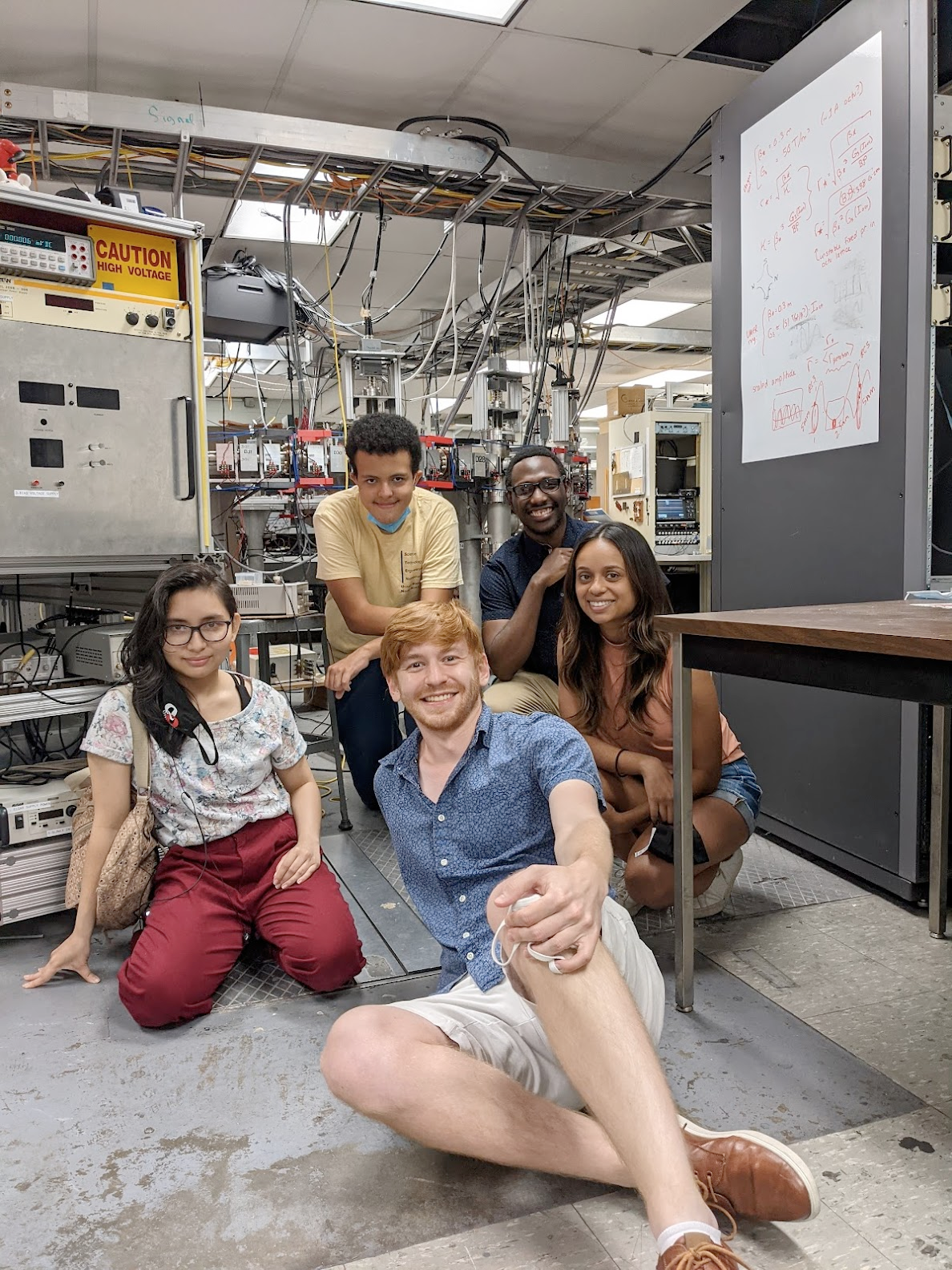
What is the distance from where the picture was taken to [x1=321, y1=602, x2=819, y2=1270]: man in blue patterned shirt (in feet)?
3.24

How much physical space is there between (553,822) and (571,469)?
12.1 feet

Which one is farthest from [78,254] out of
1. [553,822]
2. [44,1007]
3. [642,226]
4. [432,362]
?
[432,362]

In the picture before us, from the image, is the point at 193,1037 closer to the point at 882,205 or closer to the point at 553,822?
the point at 553,822

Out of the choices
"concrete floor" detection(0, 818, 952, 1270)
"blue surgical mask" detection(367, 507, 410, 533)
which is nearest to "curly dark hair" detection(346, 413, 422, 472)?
"blue surgical mask" detection(367, 507, 410, 533)

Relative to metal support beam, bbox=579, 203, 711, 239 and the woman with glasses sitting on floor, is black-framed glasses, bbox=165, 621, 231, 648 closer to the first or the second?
the woman with glasses sitting on floor

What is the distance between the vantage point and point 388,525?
108 inches

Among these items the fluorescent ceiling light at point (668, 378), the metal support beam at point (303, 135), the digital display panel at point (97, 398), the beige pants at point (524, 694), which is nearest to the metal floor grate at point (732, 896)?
the beige pants at point (524, 694)

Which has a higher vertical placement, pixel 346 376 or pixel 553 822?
pixel 346 376

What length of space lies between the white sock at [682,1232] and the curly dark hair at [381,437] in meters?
2.09

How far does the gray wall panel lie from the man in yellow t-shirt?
0.93 meters

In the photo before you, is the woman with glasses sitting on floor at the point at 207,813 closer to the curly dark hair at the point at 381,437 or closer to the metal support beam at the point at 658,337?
the curly dark hair at the point at 381,437

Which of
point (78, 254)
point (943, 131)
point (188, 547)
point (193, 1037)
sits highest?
point (943, 131)

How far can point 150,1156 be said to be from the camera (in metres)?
1.33

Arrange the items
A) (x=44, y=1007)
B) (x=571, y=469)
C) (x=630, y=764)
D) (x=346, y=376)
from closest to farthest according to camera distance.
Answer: (x=44, y=1007)
(x=630, y=764)
(x=346, y=376)
(x=571, y=469)
